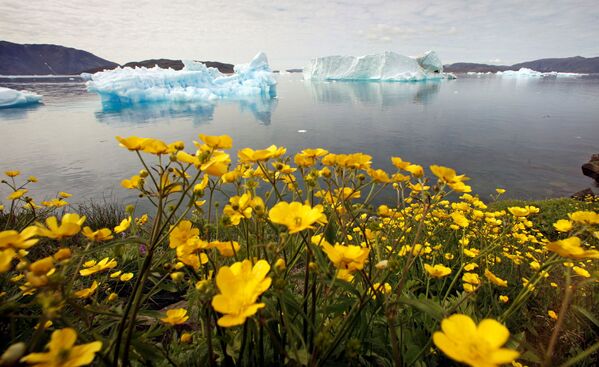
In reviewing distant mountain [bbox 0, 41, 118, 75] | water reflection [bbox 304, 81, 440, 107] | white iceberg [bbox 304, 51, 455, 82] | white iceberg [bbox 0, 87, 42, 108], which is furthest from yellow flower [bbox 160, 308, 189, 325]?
distant mountain [bbox 0, 41, 118, 75]

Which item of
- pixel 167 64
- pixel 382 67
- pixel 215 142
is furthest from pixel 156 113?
pixel 167 64

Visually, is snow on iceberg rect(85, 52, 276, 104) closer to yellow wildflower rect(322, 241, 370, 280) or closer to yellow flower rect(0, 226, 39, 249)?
yellow flower rect(0, 226, 39, 249)

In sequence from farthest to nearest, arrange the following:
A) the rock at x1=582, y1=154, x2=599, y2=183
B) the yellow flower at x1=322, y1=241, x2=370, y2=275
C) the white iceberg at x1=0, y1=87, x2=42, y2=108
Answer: the white iceberg at x1=0, y1=87, x2=42, y2=108 → the rock at x1=582, y1=154, x2=599, y2=183 → the yellow flower at x1=322, y1=241, x2=370, y2=275

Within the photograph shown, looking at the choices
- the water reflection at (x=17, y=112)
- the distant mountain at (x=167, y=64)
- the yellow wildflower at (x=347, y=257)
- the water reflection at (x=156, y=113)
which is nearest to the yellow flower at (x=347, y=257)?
the yellow wildflower at (x=347, y=257)

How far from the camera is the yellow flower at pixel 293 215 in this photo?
931 mm

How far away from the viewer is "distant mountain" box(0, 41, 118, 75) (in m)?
129

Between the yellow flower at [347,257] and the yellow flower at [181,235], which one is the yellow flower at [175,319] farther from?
the yellow flower at [347,257]

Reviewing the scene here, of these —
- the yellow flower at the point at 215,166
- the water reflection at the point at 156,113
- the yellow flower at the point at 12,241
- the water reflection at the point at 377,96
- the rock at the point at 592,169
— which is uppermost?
the water reflection at the point at 377,96

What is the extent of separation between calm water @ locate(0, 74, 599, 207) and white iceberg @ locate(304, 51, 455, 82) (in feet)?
92.6

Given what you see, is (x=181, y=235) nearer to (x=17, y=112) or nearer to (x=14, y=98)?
(x=17, y=112)

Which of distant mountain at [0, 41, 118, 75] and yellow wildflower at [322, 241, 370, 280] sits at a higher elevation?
distant mountain at [0, 41, 118, 75]

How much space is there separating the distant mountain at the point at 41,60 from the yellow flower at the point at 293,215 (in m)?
154

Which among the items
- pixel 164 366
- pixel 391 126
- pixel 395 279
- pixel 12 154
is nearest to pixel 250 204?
pixel 164 366

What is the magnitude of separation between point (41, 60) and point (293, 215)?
201901 mm
